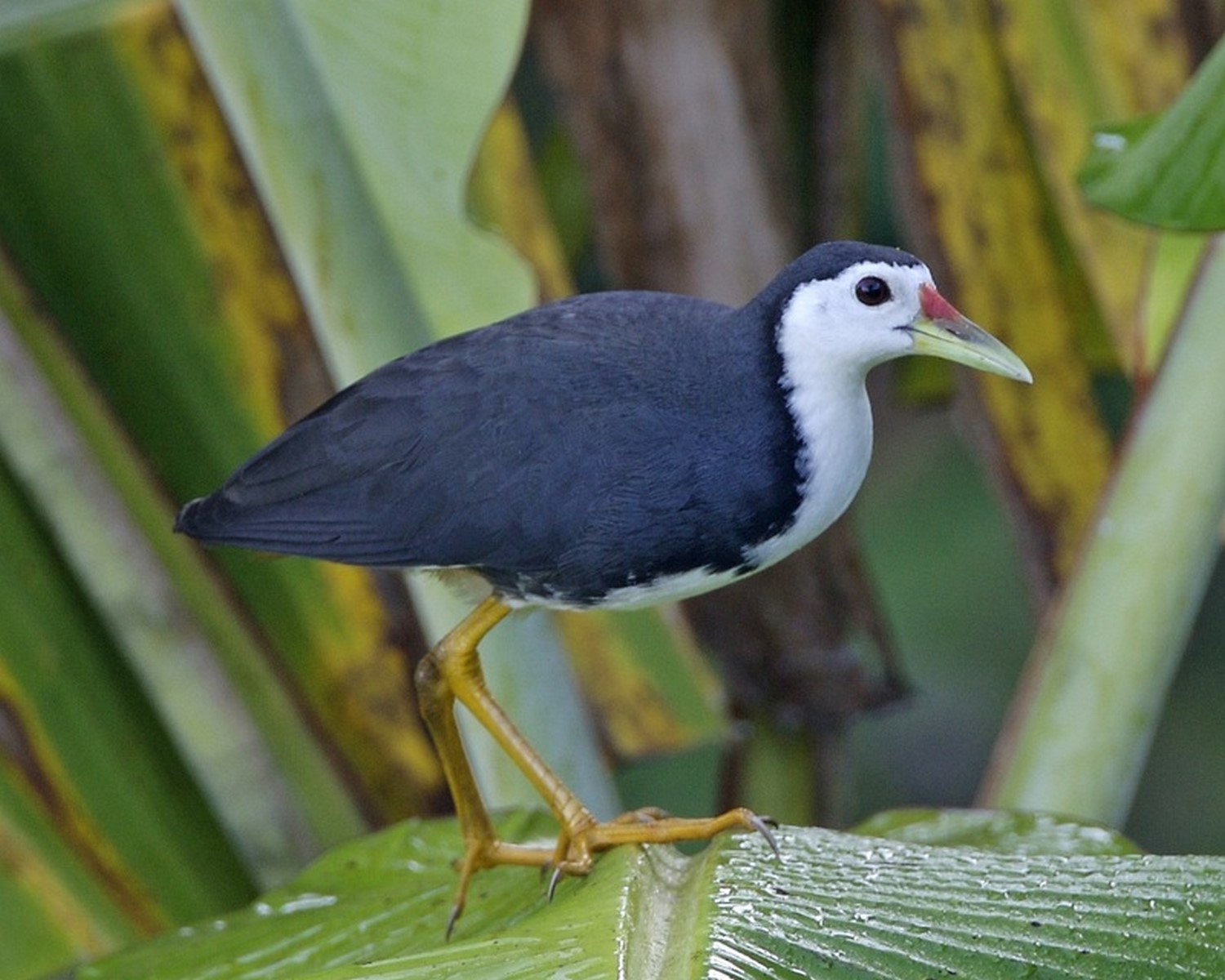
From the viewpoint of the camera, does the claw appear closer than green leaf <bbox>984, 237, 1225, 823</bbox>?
Yes

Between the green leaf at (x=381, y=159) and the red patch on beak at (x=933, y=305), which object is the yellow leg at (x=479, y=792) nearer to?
the green leaf at (x=381, y=159)

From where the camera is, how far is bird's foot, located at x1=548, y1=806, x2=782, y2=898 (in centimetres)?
106

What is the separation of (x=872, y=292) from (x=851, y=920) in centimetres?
38

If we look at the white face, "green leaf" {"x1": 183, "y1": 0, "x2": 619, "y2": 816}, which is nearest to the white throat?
the white face

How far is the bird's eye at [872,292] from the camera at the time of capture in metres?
1.00

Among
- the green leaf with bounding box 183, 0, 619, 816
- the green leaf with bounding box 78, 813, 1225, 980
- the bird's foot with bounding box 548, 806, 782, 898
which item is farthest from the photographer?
the green leaf with bounding box 183, 0, 619, 816

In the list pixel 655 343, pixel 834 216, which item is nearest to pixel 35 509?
pixel 655 343

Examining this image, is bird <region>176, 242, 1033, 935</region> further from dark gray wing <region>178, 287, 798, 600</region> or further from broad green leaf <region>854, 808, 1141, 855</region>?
broad green leaf <region>854, 808, 1141, 855</region>

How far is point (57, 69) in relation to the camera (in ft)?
4.85

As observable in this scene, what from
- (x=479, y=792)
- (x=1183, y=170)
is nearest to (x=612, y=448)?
(x=479, y=792)

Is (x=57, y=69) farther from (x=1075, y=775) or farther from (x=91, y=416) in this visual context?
(x=1075, y=775)

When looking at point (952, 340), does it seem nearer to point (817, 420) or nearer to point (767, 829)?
point (817, 420)

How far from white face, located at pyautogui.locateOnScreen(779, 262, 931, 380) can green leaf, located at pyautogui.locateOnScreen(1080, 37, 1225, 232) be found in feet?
0.52

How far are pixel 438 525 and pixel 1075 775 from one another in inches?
20.4
